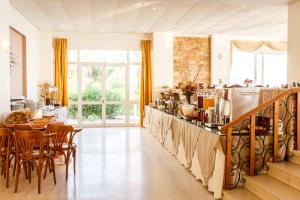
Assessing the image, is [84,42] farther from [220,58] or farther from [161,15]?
[220,58]

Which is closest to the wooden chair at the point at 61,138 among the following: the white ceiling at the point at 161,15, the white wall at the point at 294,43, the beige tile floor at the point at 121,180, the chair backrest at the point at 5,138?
the beige tile floor at the point at 121,180

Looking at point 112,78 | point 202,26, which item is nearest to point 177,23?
point 202,26

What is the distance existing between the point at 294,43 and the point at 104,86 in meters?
6.63

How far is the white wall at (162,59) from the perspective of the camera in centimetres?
1109

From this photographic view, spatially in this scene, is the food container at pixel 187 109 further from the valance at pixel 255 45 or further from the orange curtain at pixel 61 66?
the valance at pixel 255 45

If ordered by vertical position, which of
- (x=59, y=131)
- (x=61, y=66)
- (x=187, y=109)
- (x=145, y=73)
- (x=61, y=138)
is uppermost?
(x=61, y=66)

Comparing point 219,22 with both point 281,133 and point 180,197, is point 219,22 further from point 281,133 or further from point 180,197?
point 180,197

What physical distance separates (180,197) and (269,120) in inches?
64.3

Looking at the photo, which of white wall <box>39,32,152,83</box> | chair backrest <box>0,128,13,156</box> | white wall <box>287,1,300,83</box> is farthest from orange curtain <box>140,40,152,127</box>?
chair backrest <box>0,128,13,156</box>

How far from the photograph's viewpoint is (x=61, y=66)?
36.0ft

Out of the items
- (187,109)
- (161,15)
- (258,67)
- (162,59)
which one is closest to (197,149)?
(187,109)

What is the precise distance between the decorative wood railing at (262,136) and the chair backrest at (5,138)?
120 inches

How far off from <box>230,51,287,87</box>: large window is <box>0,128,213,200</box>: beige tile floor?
6.02 metres

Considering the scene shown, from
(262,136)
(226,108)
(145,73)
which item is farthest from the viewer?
(145,73)
